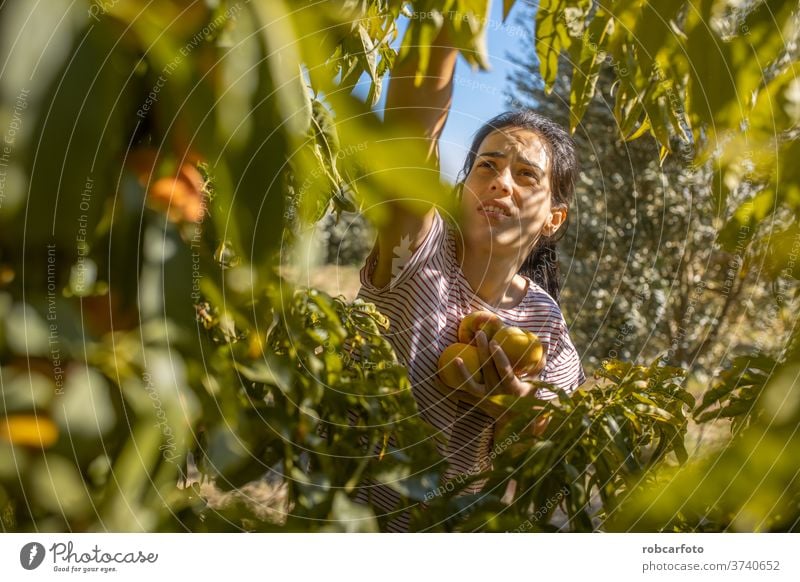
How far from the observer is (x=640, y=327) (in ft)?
3.66

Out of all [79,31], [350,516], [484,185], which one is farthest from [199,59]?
[484,185]

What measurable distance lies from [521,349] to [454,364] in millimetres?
45

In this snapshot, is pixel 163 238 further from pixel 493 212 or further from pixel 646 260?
pixel 646 260

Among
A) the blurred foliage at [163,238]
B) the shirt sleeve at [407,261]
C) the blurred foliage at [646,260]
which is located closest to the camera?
the blurred foliage at [163,238]

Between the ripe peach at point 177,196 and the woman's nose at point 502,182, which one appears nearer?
the ripe peach at point 177,196

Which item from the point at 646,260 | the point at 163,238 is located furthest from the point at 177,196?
the point at 646,260

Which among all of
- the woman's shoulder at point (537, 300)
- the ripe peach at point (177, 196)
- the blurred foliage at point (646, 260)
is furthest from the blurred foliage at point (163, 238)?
the blurred foliage at point (646, 260)

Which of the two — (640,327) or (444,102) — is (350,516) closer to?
(444,102)

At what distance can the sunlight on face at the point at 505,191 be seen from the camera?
507 mm

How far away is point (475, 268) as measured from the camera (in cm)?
51

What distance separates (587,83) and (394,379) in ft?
0.71

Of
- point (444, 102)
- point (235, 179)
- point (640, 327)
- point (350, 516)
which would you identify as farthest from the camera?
point (640, 327)

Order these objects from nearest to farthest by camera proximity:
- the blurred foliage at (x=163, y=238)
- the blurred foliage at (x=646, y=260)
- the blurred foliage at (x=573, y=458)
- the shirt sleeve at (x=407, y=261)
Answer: the blurred foliage at (x=163, y=238) < the blurred foliage at (x=573, y=458) < the shirt sleeve at (x=407, y=261) < the blurred foliage at (x=646, y=260)

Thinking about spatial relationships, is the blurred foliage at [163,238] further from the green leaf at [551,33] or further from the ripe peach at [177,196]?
the green leaf at [551,33]
